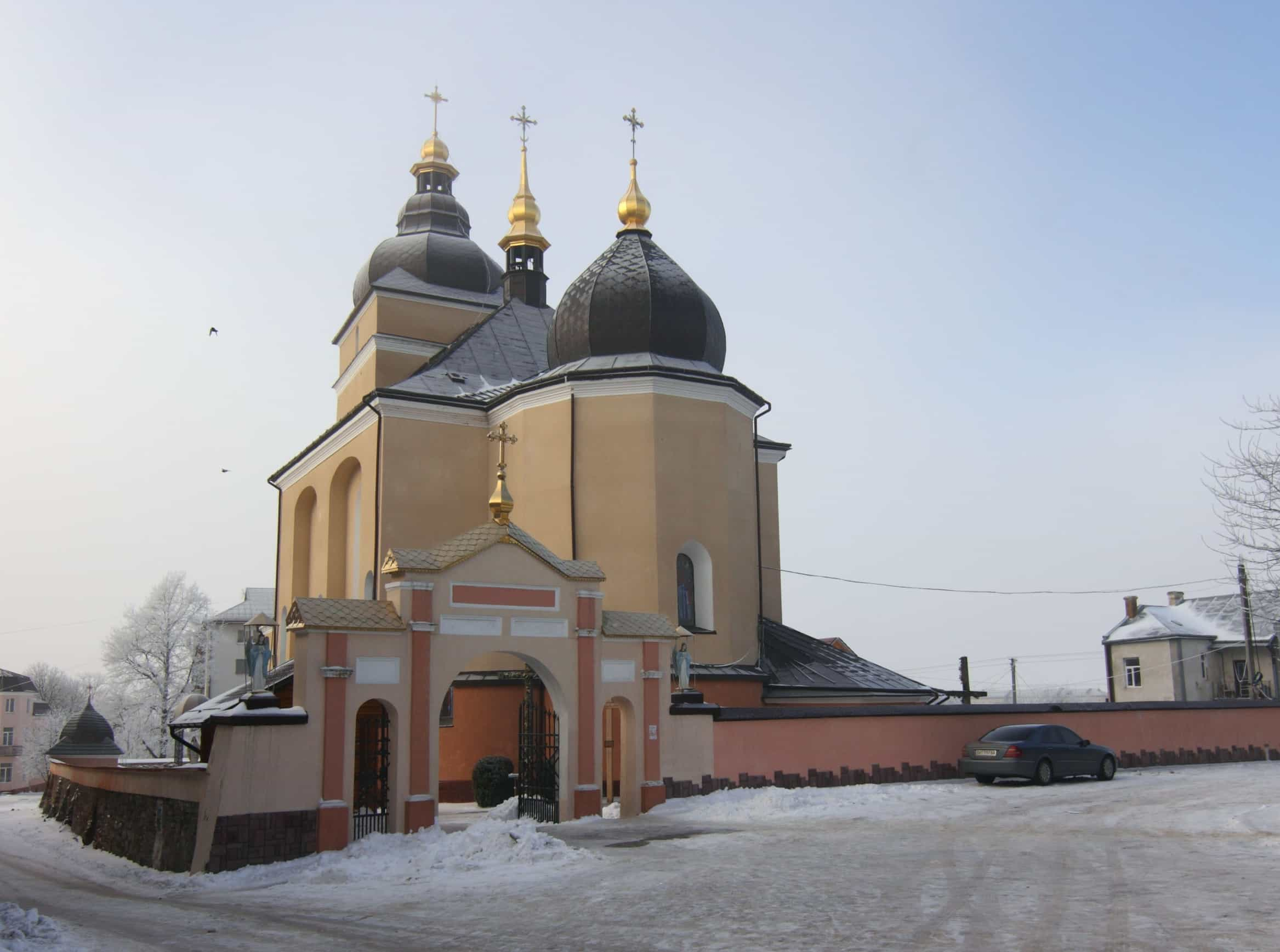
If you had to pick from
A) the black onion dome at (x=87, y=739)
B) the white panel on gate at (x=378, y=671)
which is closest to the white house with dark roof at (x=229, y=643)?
the black onion dome at (x=87, y=739)

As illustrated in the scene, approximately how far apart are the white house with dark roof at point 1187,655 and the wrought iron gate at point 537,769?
39932 millimetres

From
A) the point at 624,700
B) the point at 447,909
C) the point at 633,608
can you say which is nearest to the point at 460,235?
the point at 633,608

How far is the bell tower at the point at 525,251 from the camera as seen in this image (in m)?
32.5

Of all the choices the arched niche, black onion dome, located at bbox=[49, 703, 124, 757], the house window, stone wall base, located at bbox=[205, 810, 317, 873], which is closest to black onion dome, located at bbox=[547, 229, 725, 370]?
the arched niche

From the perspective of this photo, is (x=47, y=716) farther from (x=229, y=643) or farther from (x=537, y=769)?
(x=537, y=769)

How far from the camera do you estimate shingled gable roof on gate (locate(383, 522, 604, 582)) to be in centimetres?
1538

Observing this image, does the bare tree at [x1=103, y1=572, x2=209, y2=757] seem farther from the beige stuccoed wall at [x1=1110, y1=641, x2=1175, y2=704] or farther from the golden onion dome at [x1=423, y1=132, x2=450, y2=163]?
the beige stuccoed wall at [x1=1110, y1=641, x2=1175, y2=704]

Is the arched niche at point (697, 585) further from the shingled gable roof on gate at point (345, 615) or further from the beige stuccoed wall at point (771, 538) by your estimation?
the shingled gable roof on gate at point (345, 615)

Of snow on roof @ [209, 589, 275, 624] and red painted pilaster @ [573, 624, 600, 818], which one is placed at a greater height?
snow on roof @ [209, 589, 275, 624]

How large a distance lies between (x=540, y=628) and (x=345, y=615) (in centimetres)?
287

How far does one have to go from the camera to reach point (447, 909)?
10.4 meters

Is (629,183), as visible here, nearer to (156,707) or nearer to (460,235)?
(460,235)

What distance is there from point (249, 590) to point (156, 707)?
80.8ft

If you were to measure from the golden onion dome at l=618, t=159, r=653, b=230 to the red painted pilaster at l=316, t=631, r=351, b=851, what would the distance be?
14.3 m
